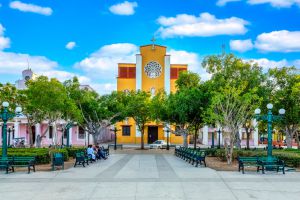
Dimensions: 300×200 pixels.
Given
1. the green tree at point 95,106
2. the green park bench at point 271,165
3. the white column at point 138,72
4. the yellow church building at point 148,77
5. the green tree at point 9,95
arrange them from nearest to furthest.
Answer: the green park bench at point 271,165 → the green tree at point 9,95 → the green tree at point 95,106 → the white column at point 138,72 → the yellow church building at point 148,77

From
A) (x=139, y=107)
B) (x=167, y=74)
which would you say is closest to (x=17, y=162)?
(x=139, y=107)

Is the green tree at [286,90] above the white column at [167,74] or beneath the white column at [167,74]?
beneath

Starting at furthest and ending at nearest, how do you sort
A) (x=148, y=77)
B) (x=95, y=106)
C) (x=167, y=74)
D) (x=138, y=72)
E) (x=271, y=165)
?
(x=148, y=77) < (x=167, y=74) < (x=138, y=72) < (x=95, y=106) < (x=271, y=165)

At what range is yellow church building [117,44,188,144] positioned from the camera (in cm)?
6544

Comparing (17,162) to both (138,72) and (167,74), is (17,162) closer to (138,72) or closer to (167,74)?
(138,72)

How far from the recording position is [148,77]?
6606 centimetres

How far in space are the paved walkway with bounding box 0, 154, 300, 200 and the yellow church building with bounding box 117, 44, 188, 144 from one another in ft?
148

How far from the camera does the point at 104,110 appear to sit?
4566cm

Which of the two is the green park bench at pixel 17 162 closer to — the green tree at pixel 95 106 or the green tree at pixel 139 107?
the green tree at pixel 95 106
